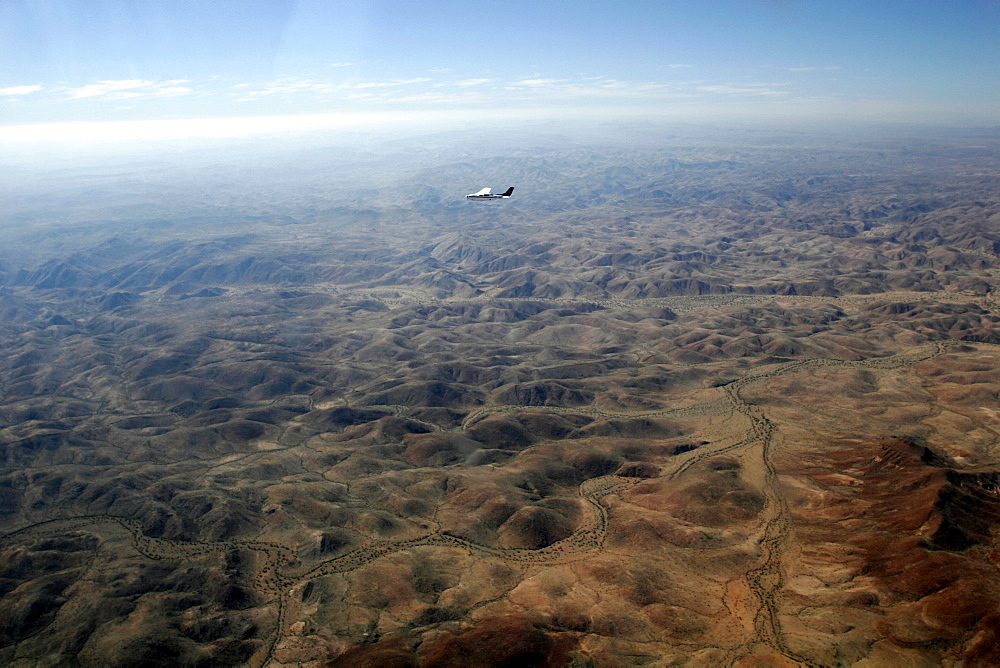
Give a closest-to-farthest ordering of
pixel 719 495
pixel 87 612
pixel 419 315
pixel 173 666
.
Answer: pixel 173 666 < pixel 87 612 < pixel 719 495 < pixel 419 315

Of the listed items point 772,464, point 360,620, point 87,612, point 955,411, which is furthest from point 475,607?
point 955,411

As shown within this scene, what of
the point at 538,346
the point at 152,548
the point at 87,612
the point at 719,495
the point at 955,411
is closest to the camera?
the point at 87,612

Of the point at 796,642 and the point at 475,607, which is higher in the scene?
the point at 796,642

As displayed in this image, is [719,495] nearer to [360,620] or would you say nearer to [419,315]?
[360,620]

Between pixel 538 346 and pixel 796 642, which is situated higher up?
pixel 796 642

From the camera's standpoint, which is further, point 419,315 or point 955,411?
point 419,315

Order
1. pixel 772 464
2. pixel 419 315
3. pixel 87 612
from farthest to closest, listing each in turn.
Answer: pixel 419 315 < pixel 772 464 < pixel 87 612

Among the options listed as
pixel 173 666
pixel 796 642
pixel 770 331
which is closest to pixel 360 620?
pixel 173 666

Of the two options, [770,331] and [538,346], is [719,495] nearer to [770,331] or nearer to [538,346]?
[538,346]

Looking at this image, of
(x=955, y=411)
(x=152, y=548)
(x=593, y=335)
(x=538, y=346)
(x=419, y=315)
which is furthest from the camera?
(x=419, y=315)
